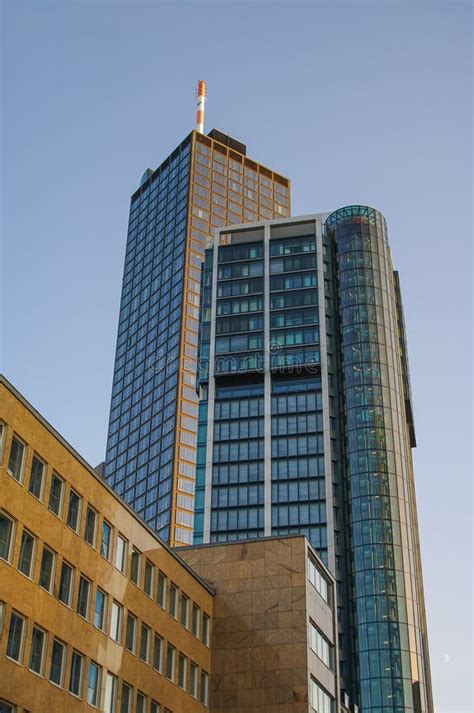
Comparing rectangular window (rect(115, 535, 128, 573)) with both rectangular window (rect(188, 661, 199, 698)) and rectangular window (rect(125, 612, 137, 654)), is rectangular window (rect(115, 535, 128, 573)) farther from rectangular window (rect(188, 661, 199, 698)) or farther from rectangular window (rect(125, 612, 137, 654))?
rectangular window (rect(188, 661, 199, 698))

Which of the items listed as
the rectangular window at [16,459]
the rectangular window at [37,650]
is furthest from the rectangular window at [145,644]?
the rectangular window at [16,459]

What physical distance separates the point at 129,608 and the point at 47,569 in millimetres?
10424

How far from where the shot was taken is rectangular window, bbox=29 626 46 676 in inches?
1807

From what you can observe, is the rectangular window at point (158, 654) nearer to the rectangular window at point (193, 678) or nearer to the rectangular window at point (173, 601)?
the rectangular window at point (173, 601)

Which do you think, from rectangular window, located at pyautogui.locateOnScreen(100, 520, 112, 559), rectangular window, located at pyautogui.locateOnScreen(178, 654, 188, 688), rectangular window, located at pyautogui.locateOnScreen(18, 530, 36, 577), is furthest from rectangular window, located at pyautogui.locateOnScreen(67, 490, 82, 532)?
rectangular window, located at pyautogui.locateOnScreen(178, 654, 188, 688)

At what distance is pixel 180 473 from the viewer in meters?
198

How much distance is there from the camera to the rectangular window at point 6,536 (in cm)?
4475

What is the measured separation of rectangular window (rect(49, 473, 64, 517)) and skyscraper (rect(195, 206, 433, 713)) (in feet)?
312

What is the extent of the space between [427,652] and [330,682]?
262ft

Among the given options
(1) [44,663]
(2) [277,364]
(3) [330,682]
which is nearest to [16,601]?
A: (1) [44,663]

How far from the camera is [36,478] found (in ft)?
160

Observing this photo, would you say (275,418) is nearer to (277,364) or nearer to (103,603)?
(277,364)

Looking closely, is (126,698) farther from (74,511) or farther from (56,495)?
(56,495)

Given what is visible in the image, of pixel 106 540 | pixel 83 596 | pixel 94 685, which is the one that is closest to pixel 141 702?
pixel 94 685
